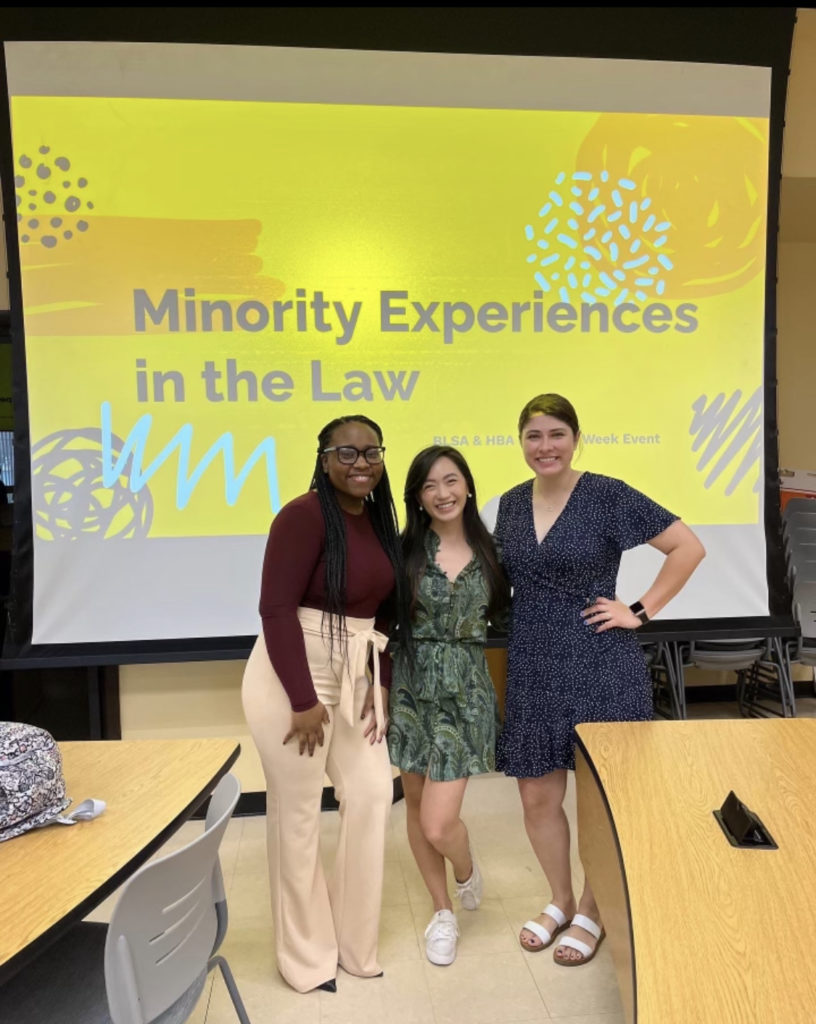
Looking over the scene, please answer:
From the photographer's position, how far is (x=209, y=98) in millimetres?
2945

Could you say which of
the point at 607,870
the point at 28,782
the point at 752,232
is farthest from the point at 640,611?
the point at 752,232

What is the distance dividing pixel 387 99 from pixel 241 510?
1787 mm

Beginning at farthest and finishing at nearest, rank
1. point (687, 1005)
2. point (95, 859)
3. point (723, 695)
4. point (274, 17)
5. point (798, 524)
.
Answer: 1. point (723, 695)
2. point (798, 524)
3. point (274, 17)
4. point (95, 859)
5. point (687, 1005)

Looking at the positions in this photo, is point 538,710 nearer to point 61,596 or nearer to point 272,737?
point 272,737

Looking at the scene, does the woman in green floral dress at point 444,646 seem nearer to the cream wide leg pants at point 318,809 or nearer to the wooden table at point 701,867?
the cream wide leg pants at point 318,809

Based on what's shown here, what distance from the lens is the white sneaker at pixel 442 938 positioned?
2.21 m

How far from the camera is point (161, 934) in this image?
1.35m

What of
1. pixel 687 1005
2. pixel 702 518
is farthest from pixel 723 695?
pixel 687 1005

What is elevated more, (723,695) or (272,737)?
(272,737)

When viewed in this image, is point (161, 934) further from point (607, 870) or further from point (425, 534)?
point (425, 534)

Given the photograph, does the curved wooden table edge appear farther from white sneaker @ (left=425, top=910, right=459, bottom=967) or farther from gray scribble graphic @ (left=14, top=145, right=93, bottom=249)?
gray scribble graphic @ (left=14, top=145, right=93, bottom=249)

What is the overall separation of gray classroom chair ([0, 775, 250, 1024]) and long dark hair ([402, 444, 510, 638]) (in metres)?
0.74

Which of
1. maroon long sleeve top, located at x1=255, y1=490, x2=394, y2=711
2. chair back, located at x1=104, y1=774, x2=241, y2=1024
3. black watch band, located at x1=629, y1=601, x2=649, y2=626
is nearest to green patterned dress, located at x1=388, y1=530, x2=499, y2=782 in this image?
maroon long sleeve top, located at x1=255, y1=490, x2=394, y2=711

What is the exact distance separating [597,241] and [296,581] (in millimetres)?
2139
